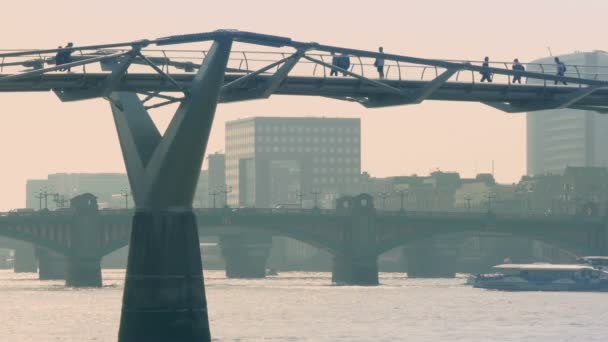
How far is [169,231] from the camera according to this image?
77188 mm

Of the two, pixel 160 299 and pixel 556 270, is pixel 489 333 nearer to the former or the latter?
pixel 160 299

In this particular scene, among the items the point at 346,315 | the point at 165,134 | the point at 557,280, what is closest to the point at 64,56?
the point at 165,134

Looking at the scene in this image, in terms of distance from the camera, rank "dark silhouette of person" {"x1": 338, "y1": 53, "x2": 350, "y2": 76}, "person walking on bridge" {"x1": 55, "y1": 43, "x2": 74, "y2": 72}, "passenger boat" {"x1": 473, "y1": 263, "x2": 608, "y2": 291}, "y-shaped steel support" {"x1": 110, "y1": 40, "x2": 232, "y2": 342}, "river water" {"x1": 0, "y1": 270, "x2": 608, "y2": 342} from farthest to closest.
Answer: "passenger boat" {"x1": 473, "y1": 263, "x2": 608, "y2": 291} < "river water" {"x1": 0, "y1": 270, "x2": 608, "y2": 342} < "dark silhouette of person" {"x1": 338, "y1": 53, "x2": 350, "y2": 76} < "person walking on bridge" {"x1": 55, "y1": 43, "x2": 74, "y2": 72} < "y-shaped steel support" {"x1": 110, "y1": 40, "x2": 232, "y2": 342}

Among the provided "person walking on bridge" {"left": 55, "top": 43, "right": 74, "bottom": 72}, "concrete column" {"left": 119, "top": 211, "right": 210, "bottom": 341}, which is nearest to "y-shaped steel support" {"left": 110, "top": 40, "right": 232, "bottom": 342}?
"concrete column" {"left": 119, "top": 211, "right": 210, "bottom": 341}

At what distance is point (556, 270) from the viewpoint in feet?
653

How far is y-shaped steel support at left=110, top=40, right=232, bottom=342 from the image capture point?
76.1m

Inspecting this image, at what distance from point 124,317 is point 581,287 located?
12427 cm

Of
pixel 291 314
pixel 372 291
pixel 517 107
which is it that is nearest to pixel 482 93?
pixel 517 107

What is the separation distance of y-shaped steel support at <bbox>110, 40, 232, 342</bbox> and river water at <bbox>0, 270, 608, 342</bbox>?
2754cm

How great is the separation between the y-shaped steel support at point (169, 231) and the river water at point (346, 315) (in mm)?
27539

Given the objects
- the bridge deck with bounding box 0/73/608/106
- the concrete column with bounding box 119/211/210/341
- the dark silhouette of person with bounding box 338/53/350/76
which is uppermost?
the dark silhouette of person with bounding box 338/53/350/76

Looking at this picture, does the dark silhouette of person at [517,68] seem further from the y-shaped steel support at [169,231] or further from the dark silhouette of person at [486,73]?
the y-shaped steel support at [169,231]

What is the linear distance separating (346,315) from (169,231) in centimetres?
6067

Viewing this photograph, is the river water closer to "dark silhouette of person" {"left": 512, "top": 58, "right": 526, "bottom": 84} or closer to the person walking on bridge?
"dark silhouette of person" {"left": 512, "top": 58, "right": 526, "bottom": 84}
